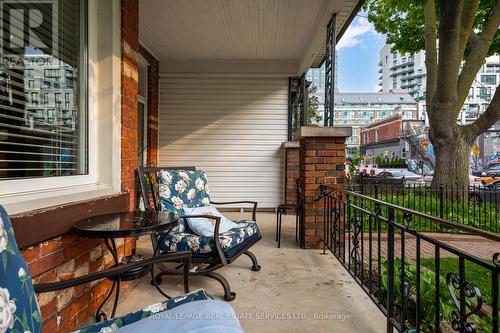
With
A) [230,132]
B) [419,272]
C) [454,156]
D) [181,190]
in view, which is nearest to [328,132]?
[181,190]

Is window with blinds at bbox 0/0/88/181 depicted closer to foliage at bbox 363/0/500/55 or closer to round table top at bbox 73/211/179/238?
round table top at bbox 73/211/179/238

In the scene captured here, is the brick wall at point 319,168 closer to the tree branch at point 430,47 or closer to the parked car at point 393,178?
the parked car at point 393,178

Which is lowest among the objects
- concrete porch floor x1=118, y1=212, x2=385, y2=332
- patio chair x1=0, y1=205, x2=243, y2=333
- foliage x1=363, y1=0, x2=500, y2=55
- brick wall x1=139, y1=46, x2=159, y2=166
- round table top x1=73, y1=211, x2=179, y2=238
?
concrete porch floor x1=118, y1=212, x2=385, y2=332

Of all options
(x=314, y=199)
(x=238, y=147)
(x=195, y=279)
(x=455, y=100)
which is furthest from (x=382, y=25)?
(x=195, y=279)

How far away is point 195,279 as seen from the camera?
250 centimetres

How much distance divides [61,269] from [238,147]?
4632mm

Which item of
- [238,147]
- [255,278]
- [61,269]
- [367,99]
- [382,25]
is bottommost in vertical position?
[255,278]

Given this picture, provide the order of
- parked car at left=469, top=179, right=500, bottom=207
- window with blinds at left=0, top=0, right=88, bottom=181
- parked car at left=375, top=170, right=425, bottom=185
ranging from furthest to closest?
parked car at left=375, top=170, right=425, bottom=185 < parked car at left=469, top=179, right=500, bottom=207 < window with blinds at left=0, top=0, right=88, bottom=181

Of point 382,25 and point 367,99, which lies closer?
point 382,25

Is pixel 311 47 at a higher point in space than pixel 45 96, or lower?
higher

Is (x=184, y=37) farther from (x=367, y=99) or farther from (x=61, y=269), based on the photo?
(x=367, y=99)

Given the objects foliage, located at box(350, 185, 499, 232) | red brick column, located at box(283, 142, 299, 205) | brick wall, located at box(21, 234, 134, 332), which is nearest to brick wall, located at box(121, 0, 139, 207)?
brick wall, located at box(21, 234, 134, 332)

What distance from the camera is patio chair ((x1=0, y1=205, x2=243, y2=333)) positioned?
0.87m

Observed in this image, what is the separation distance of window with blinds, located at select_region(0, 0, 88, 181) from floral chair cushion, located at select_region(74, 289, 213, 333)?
0.79 m
